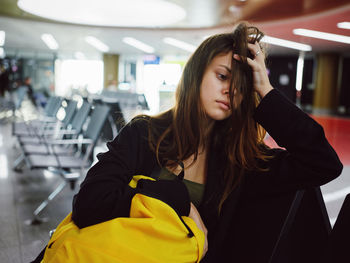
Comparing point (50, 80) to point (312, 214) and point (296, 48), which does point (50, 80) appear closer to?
point (296, 48)

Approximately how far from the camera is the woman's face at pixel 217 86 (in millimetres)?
1181

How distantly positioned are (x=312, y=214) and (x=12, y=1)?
10.2 m

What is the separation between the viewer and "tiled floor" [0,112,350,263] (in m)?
2.40

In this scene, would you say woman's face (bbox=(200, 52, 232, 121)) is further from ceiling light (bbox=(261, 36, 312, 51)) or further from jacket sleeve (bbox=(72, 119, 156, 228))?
ceiling light (bbox=(261, 36, 312, 51))

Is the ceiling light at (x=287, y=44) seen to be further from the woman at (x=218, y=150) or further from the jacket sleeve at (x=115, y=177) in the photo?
the jacket sleeve at (x=115, y=177)

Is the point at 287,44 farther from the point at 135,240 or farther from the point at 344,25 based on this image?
the point at 135,240

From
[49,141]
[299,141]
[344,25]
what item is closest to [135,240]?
[299,141]

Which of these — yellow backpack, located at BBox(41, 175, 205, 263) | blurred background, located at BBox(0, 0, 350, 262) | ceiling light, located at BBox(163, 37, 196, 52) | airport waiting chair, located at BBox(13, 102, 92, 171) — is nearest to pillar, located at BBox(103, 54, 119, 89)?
blurred background, located at BBox(0, 0, 350, 262)

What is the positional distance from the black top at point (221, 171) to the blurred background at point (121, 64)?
0.31 meters

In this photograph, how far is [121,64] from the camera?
77.2 feet

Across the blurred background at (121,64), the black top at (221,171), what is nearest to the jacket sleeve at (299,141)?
the black top at (221,171)

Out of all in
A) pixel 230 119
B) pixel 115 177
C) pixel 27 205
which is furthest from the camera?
pixel 27 205

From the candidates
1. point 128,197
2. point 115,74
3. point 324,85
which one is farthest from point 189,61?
point 115,74

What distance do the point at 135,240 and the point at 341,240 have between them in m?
0.57
